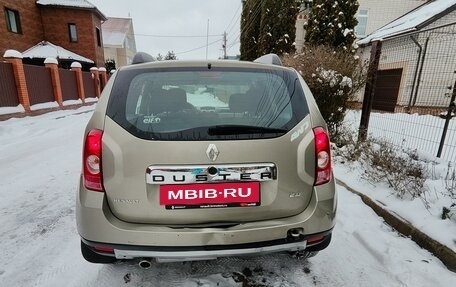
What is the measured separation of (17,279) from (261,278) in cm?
181

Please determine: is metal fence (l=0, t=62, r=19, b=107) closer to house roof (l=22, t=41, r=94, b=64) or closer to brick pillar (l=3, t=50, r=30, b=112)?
brick pillar (l=3, t=50, r=30, b=112)

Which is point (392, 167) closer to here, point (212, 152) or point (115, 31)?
point (212, 152)

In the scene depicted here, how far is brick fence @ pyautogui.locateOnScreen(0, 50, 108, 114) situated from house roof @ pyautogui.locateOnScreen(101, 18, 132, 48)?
2357cm

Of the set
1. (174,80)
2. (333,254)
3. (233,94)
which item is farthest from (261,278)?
(174,80)

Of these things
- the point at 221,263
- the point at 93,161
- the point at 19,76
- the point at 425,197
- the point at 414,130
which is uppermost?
the point at 19,76

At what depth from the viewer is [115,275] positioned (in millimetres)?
2186

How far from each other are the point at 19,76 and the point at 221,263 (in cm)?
1198

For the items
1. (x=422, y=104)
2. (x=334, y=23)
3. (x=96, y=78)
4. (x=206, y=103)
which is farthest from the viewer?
(x=96, y=78)

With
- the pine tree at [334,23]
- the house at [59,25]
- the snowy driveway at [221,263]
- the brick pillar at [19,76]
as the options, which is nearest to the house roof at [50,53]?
the house at [59,25]

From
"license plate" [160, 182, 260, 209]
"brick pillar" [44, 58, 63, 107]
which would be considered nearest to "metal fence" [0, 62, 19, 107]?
"brick pillar" [44, 58, 63, 107]

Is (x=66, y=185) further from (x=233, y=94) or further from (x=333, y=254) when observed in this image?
(x=333, y=254)

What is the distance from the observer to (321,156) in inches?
74.9

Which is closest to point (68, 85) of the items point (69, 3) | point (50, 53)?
point (50, 53)

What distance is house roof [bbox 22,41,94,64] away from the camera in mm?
21141
